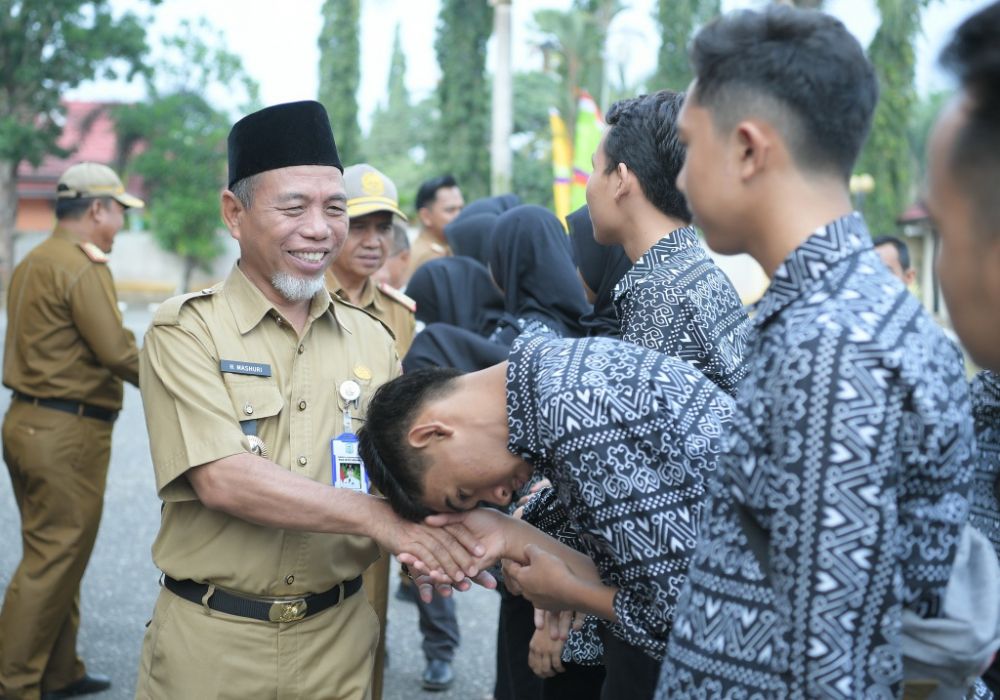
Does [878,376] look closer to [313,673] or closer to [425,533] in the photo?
[425,533]

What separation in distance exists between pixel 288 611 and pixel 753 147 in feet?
5.53

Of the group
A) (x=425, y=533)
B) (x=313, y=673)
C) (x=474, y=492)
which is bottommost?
(x=313, y=673)

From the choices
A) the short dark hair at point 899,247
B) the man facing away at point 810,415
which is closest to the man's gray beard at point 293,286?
the man facing away at point 810,415

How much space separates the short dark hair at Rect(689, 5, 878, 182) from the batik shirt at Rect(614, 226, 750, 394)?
3.22ft

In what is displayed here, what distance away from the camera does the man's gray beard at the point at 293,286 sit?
2.77 meters

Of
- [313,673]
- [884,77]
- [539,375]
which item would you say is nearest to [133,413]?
[313,673]

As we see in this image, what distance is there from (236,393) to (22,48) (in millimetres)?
21187

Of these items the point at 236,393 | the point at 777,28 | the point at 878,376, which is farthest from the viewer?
the point at 236,393

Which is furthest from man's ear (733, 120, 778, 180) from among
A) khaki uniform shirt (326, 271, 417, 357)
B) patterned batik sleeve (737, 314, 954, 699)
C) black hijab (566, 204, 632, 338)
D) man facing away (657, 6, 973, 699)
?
khaki uniform shirt (326, 271, 417, 357)

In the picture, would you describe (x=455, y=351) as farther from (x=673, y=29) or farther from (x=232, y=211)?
(x=673, y=29)

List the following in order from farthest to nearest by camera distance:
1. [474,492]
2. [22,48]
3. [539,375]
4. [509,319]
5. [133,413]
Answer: [22,48]
[133,413]
[509,319]
[474,492]
[539,375]

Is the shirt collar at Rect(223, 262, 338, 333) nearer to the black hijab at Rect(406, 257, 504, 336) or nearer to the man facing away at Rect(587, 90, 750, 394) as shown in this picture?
the man facing away at Rect(587, 90, 750, 394)

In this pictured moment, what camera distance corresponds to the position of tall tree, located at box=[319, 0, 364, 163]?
34.0m

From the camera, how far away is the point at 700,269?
2.64 metres
